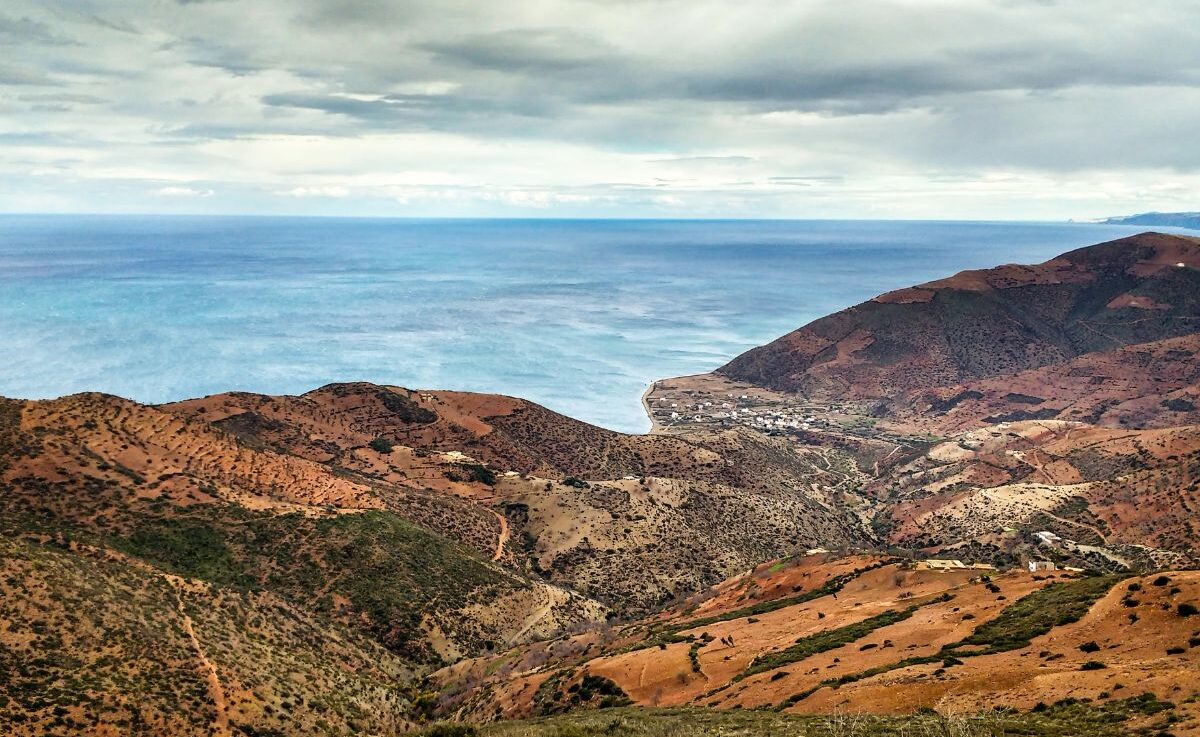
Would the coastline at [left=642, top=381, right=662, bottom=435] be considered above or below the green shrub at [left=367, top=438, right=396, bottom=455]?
below

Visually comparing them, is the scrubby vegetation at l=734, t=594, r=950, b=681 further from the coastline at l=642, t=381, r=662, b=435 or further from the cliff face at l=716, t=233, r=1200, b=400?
the cliff face at l=716, t=233, r=1200, b=400

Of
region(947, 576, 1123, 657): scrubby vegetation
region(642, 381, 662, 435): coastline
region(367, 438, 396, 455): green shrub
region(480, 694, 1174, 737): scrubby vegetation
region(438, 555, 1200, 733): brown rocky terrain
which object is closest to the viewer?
region(480, 694, 1174, 737): scrubby vegetation

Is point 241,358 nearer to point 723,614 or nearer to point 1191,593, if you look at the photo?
point 723,614

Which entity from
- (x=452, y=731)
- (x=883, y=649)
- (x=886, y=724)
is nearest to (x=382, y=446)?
(x=452, y=731)

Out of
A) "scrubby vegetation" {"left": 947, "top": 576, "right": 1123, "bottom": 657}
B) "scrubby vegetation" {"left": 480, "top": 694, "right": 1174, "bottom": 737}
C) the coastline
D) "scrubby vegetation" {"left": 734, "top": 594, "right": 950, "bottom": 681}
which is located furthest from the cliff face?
"scrubby vegetation" {"left": 480, "top": 694, "right": 1174, "bottom": 737}

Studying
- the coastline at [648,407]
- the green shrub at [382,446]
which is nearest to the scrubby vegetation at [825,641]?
the green shrub at [382,446]

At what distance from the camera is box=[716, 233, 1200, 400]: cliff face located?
537 feet

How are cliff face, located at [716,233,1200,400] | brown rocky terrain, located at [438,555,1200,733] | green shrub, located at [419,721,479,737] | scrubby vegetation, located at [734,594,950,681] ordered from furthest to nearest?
cliff face, located at [716,233,1200,400], scrubby vegetation, located at [734,594,950,681], green shrub, located at [419,721,479,737], brown rocky terrain, located at [438,555,1200,733]

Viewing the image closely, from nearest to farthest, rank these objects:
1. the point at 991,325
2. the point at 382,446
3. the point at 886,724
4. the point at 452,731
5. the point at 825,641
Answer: the point at 886,724 → the point at 452,731 → the point at 825,641 → the point at 382,446 → the point at 991,325

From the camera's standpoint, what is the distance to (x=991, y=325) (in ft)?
567

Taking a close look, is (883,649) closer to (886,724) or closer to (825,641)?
(825,641)

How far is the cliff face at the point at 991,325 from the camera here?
163750 millimetres

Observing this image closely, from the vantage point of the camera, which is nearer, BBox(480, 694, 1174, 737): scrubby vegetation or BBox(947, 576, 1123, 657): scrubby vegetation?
BBox(480, 694, 1174, 737): scrubby vegetation

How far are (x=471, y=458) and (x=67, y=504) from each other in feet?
134
